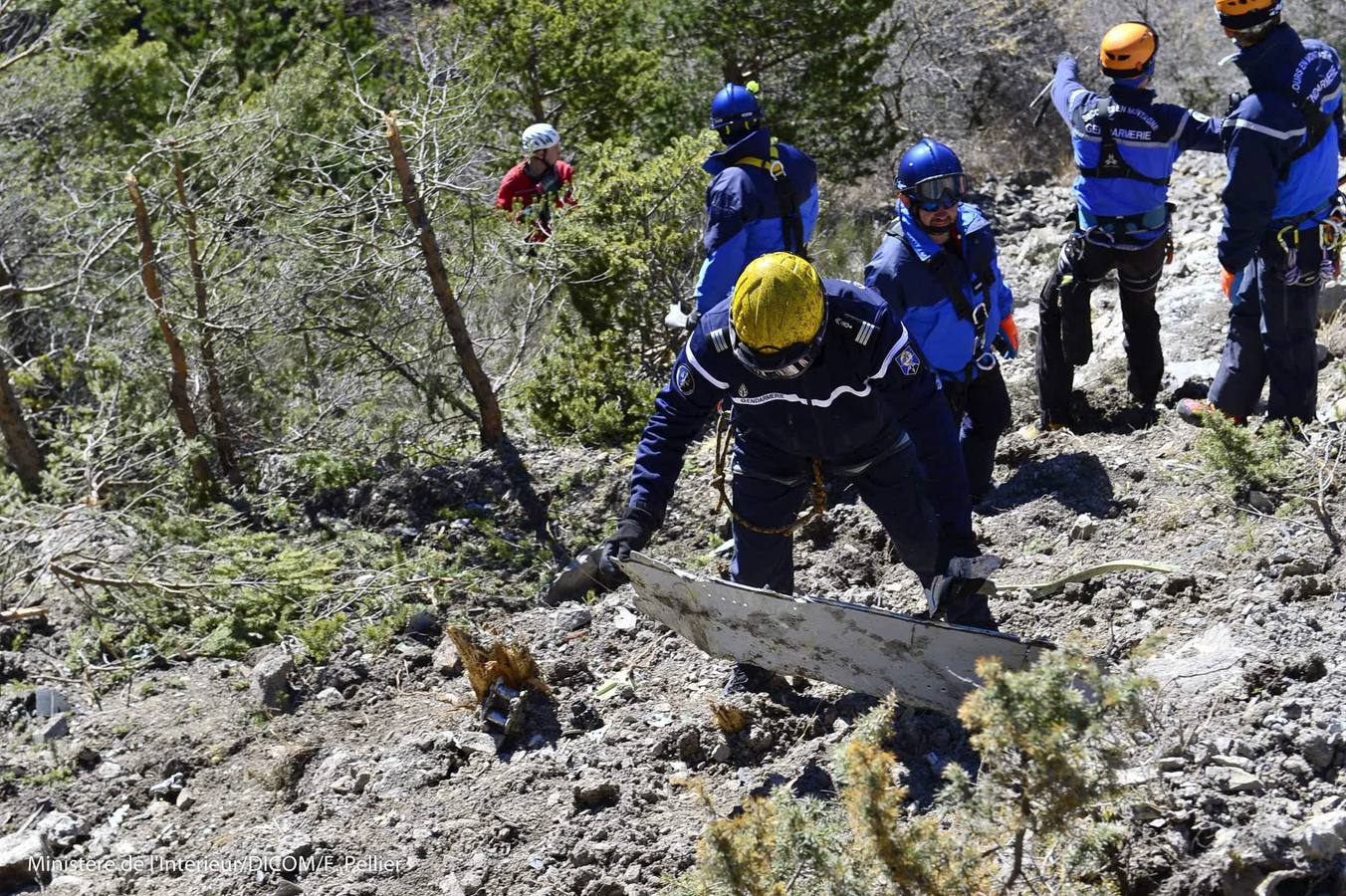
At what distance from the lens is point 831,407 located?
4.07m

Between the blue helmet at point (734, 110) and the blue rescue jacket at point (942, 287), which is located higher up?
the blue helmet at point (734, 110)

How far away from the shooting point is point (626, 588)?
6.12m

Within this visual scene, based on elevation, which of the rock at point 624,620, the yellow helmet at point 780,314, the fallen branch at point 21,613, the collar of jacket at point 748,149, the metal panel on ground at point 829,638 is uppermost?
the collar of jacket at point 748,149

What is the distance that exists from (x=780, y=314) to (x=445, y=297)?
4514mm

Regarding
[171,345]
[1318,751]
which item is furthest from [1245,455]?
[171,345]

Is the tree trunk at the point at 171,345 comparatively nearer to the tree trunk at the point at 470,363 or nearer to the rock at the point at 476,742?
the tree trunk at the point at 470,363

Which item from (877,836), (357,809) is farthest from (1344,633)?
→ (357,809)

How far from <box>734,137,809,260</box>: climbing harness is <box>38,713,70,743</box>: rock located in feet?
13.6

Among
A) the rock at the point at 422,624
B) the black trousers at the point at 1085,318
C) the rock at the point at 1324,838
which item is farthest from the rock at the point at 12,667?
the rock at the point at 1324,838

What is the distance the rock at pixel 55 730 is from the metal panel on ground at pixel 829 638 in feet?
10.7

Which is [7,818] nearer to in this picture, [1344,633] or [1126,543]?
[1126,543]

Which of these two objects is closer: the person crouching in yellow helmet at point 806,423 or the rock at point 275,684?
the person crouching in yellow helmet at point 806,423

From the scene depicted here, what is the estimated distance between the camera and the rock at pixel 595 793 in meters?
4.36

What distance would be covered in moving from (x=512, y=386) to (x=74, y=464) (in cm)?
327
